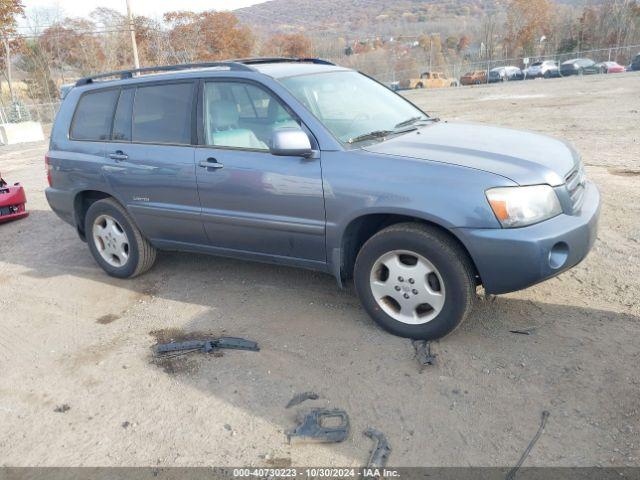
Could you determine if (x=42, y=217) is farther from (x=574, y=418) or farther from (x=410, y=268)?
(x=574, y=418)

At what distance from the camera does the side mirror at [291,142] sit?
363 centimetres

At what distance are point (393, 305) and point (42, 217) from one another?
6.10 meters

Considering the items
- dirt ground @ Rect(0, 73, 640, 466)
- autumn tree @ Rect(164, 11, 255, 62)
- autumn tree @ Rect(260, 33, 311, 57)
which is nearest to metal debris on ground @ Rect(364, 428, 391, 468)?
dirt ground @ Rect(0, 73, 640, 466)

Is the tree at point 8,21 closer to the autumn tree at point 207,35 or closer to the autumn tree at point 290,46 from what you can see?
the autumn tree at point 207,35

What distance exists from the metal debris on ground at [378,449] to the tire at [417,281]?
3.04ft

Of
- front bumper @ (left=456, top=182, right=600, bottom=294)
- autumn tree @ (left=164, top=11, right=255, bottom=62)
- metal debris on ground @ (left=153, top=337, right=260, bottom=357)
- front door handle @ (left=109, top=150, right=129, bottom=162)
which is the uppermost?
autumn tree @ (left=164, top=11, right=255, bottom=62)

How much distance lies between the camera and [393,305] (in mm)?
3748

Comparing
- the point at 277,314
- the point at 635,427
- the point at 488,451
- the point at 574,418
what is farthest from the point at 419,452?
the point at 277,314

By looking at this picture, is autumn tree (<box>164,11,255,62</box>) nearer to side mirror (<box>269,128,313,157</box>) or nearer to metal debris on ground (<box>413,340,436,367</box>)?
side mirror (<box>269,128,313,157</box>)

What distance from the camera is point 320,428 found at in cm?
289

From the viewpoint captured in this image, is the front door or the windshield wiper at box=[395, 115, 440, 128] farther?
the windshield wiper at box=[395, 115, 440, 128]

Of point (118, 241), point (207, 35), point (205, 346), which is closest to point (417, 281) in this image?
point (205, 346)

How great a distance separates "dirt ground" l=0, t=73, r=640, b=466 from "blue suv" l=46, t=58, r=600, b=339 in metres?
0.38

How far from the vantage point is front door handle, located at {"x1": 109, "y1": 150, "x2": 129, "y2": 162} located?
4.73 meters
